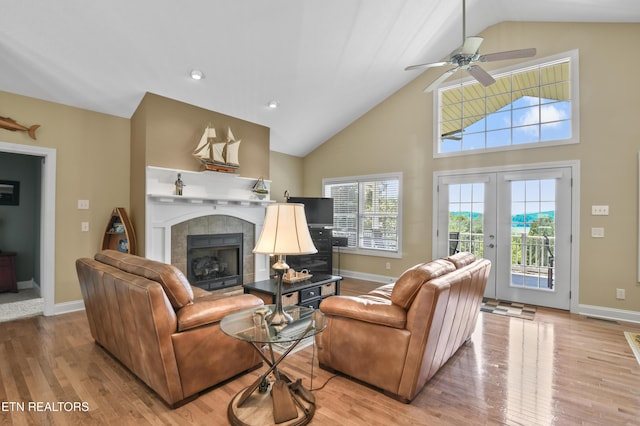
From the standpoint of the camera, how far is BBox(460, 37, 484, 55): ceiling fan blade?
285 cm

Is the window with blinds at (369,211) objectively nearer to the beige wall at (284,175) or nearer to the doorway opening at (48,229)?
the beige wall at (284,175)

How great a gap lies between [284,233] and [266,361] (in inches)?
31.3

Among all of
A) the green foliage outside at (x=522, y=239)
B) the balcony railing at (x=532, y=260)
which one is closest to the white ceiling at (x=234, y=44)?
the green foliage outside at (x=522, y=239)

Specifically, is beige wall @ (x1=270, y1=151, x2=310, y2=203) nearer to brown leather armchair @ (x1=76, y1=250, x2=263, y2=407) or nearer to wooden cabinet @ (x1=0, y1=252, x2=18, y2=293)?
brown leather armchair @ (x1=76, y1=250, x2=263, y2=407)

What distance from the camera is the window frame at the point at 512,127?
164 inches

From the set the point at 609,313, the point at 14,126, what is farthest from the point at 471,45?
the point at 14,126

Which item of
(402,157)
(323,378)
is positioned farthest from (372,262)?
(323,378)

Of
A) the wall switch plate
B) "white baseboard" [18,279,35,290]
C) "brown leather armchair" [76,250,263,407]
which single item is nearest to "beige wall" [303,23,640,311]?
the wall switch plate

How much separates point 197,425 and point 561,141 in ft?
17.2

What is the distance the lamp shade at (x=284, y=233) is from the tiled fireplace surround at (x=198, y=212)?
287 cm

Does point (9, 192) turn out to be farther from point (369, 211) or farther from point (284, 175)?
point (369, 211)

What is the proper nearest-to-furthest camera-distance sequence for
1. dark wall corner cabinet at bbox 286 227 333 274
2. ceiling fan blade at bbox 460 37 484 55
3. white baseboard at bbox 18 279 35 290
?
ceiling fan blade at bbox 460 37 484 55
white baseboard at bbox 18 279 35 290
dark wall corner cabinet at bbox 286 227 333 274

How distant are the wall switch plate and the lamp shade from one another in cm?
420

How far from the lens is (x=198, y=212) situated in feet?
15.3
